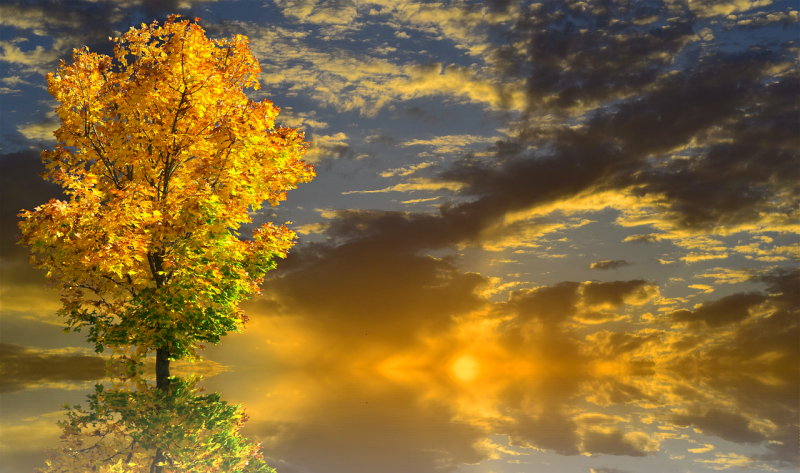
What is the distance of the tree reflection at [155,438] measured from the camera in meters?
12.9

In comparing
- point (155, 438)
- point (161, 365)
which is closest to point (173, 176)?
point (161, 365)

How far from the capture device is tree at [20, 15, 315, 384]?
20.2 m

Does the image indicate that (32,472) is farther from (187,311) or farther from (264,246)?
(264,246)

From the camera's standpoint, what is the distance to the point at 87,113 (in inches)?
866

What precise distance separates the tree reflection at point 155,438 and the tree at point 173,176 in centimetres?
272

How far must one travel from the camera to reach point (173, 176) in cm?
2291

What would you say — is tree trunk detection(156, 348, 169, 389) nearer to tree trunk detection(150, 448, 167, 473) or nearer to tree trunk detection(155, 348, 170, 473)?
tree trunk detection(155, 348, 170, 473)

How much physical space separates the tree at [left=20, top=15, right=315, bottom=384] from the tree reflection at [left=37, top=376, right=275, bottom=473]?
8.93 feet

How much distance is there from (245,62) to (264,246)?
8083 mm

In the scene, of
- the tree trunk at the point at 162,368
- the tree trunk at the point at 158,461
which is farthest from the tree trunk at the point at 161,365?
the tree trunk at the point at 158,461

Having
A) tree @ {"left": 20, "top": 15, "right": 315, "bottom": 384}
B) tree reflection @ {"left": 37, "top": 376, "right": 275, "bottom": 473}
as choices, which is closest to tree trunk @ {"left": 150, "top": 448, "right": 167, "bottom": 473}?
tree reflection @ {"left": 37, "top": 376, "right": 275, "bottom": 473}

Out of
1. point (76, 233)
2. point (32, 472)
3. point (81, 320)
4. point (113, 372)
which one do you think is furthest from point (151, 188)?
point (32, 472)

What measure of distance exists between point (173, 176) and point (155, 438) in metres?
11.9

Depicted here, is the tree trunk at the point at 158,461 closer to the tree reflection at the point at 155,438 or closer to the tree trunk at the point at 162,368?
the tree reflection at the point at 155,438
